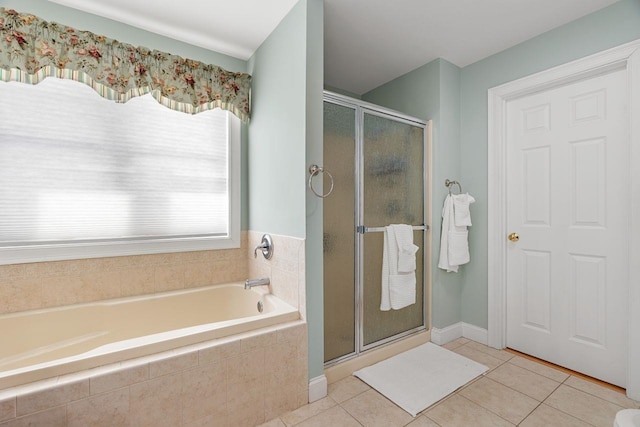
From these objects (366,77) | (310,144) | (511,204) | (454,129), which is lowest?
(511,204)

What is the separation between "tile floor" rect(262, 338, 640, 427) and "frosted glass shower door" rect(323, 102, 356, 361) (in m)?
0.32

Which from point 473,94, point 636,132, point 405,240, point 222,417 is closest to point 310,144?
point 405,240

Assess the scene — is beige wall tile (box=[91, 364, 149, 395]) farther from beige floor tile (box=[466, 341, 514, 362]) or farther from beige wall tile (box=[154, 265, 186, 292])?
beige floor tile (box=[466, 341, 514, 362])

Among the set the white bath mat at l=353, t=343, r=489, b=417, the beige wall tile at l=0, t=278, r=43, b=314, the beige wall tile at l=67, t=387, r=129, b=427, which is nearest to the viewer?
the beige wall tile at l=67, t=387, r=129, b=427

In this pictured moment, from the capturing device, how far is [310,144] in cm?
174

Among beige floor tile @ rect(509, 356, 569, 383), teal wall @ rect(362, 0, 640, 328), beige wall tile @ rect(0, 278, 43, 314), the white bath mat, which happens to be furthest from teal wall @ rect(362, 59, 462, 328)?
beige wall tile @ rect(0, 278, 43, 314)

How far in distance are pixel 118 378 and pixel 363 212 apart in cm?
165

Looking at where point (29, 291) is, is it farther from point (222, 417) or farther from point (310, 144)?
point (310, 144)

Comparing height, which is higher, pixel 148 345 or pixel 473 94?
pixel 473 94

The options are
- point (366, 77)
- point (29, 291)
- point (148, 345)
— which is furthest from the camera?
point (366, 77)

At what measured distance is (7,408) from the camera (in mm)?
1034

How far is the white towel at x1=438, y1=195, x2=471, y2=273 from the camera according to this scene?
2.42 m

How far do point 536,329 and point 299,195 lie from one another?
6.95 ft

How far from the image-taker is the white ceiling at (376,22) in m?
1.83
